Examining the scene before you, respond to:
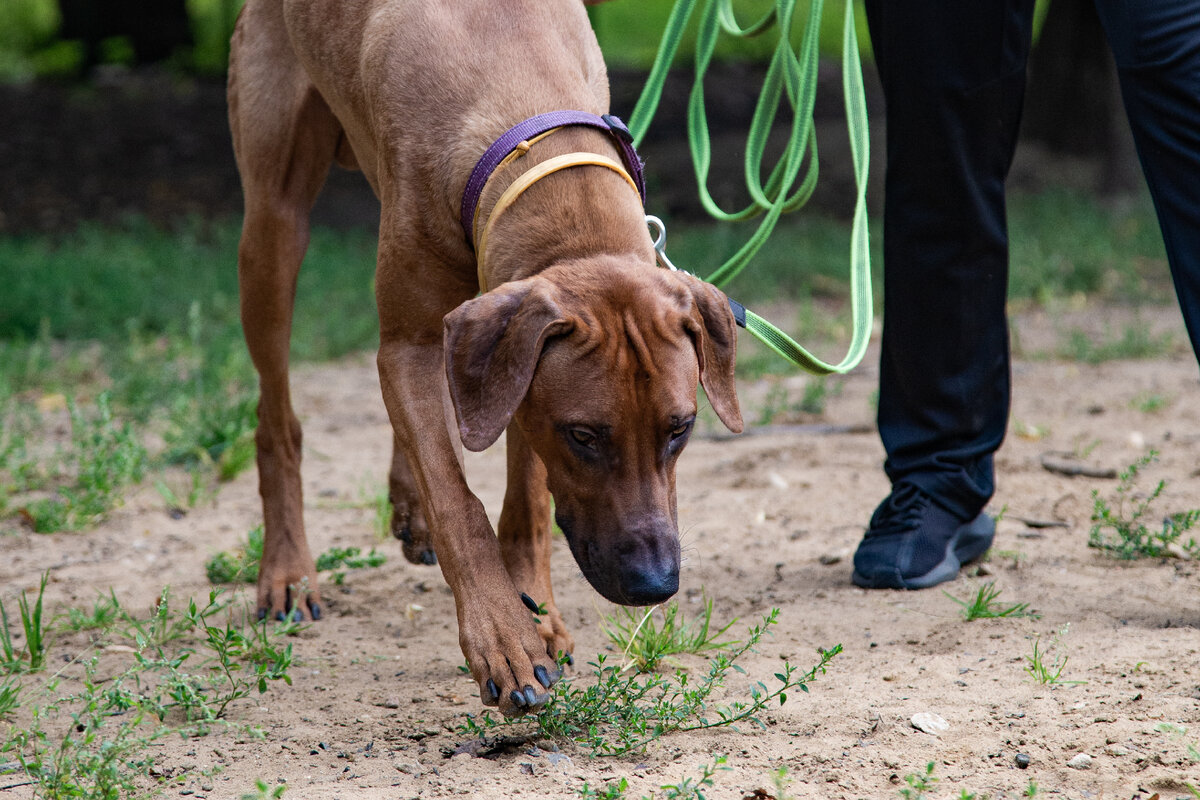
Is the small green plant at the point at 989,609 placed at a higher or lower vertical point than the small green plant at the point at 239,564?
higher

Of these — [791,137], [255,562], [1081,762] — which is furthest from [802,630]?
[255,562]

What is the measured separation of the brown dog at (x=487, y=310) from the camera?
2342 millimetres

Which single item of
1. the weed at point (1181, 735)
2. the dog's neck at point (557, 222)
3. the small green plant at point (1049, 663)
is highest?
the dog's neck at point (557, 222)

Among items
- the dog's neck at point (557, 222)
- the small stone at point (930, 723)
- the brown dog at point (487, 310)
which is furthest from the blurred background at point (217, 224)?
the small stone at point (930, 723)

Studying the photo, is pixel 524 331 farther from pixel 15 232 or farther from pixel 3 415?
pixel 15 232

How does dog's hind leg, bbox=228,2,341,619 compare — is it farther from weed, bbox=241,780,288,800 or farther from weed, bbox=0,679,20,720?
weed, bbox=241,780,288,800

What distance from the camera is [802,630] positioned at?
308cm

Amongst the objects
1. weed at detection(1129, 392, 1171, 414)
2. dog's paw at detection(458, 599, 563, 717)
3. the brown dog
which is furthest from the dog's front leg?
weed at detection(1129, 392, 1171, 414)

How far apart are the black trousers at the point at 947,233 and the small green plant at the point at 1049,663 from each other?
69 centimetres

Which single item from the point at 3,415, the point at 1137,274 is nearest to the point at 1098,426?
the point at 1137,274

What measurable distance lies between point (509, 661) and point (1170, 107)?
1.90 m

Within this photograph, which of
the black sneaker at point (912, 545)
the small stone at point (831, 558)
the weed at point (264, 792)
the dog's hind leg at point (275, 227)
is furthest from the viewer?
the small stone at point (831, 558)

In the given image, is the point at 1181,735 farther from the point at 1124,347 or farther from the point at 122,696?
the point at 1124,347

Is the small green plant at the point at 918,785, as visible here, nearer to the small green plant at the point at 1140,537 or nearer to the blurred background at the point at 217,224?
the small green plant at the point at 1140,537
